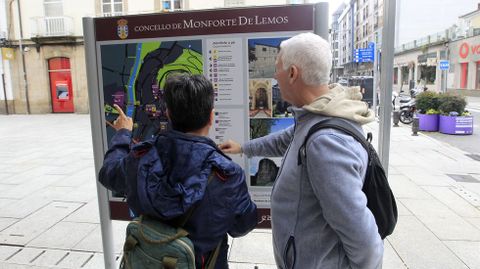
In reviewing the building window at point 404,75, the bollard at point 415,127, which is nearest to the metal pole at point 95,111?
the bollard at point 415,127

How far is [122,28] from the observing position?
2578 millimetres

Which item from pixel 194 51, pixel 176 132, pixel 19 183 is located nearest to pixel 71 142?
pixel 19 183

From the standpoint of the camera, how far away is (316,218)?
1495 mm

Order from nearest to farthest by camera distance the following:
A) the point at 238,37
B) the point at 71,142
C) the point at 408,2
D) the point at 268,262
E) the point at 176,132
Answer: the point at 176,132, the point at 238,37, the point at 268,262, the point at 71,142, the point at 408,2

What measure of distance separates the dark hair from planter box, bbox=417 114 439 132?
41.5 ft

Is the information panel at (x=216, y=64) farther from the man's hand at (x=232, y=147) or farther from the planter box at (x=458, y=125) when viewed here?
the planter box at (x=458, y=125)

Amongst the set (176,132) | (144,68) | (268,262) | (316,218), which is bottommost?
(268,262)

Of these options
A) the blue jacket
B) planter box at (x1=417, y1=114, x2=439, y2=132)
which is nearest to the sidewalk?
the blue jacket

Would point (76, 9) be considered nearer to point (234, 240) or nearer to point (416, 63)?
point (234, 240)

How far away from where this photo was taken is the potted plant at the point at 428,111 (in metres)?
12.6

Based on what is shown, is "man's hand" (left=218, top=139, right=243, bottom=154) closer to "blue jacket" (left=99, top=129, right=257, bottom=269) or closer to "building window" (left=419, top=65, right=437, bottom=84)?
"blue jacket" (left=99, top=129, right=257, bottom=269)

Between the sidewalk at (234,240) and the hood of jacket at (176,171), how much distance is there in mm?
2358

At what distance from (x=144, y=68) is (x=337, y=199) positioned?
66.7 inches

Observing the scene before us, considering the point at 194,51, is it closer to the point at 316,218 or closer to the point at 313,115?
the point at 313,115
